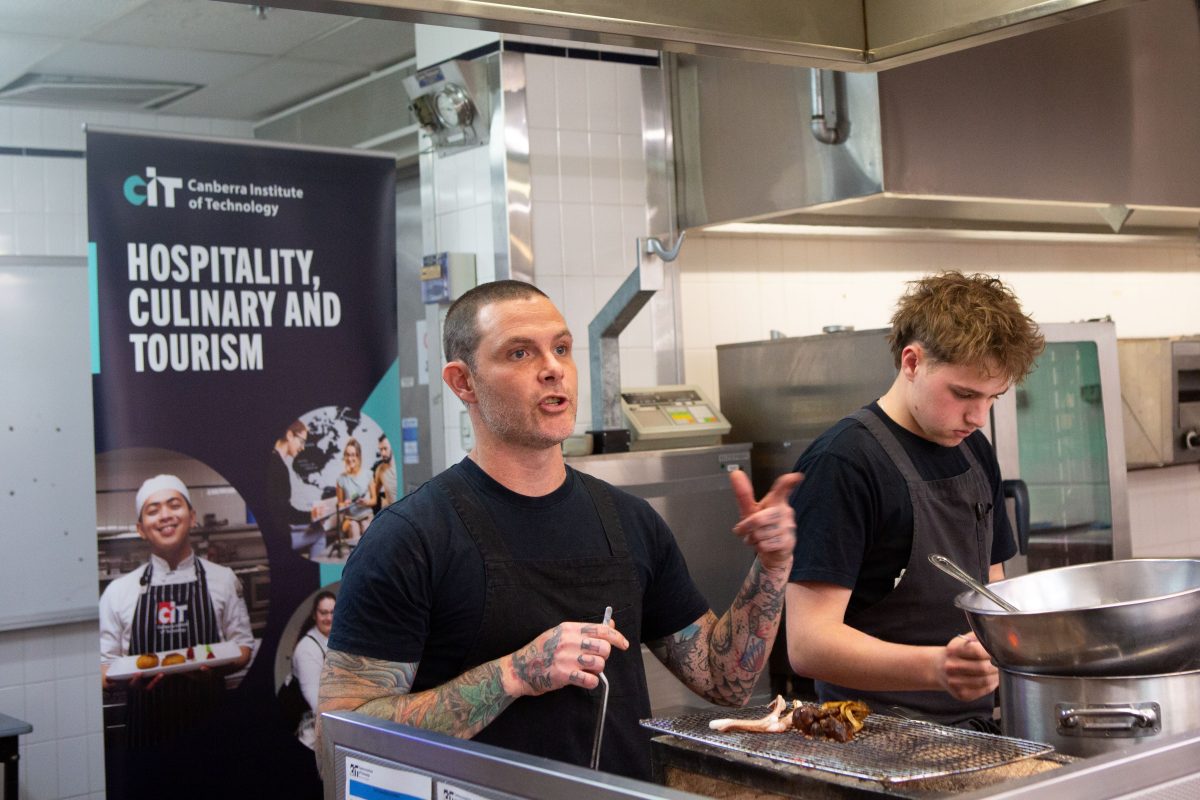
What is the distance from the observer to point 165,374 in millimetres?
4027

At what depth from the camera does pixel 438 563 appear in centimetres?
191

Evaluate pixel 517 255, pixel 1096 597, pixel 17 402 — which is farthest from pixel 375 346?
pixel 1096 597

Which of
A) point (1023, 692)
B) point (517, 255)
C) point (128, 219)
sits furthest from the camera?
point (517, 255)

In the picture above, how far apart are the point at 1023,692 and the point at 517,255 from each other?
9.59 ft

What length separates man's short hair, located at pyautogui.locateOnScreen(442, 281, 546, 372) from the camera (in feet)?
6.72

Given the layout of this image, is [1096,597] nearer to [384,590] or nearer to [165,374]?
[384,590]

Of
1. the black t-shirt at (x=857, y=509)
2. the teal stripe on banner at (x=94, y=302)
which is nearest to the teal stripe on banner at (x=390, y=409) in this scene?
the teal stripe on banner at (x=94, y=302)

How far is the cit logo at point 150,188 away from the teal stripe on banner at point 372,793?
286 centimetres

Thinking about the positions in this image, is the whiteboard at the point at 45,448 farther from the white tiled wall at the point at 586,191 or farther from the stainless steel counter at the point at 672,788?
the stainless steel counter at the point at 672,788

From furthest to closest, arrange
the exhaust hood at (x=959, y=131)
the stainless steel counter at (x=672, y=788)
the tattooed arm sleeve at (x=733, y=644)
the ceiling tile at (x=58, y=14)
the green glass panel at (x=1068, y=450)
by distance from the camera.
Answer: the ceiling tile at (x=58, y=14), the green glass panel at (x=1068, y=450), the exhaust hood at (x=959, y=131), the tattooed arm sleeve at (x=733, y=644), the stainless steel counter at (x=672, y=788)

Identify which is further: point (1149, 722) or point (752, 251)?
point (752, 251)

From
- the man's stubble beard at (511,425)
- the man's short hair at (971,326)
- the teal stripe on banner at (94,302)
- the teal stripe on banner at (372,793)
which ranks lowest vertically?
the teal stripe on banner at (372,793)

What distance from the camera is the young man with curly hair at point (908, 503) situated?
2.24 metres

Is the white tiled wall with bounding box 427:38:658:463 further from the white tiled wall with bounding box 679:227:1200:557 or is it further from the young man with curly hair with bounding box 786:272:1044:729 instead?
the young man with curly hair with bounding box 786:272:1044:729
